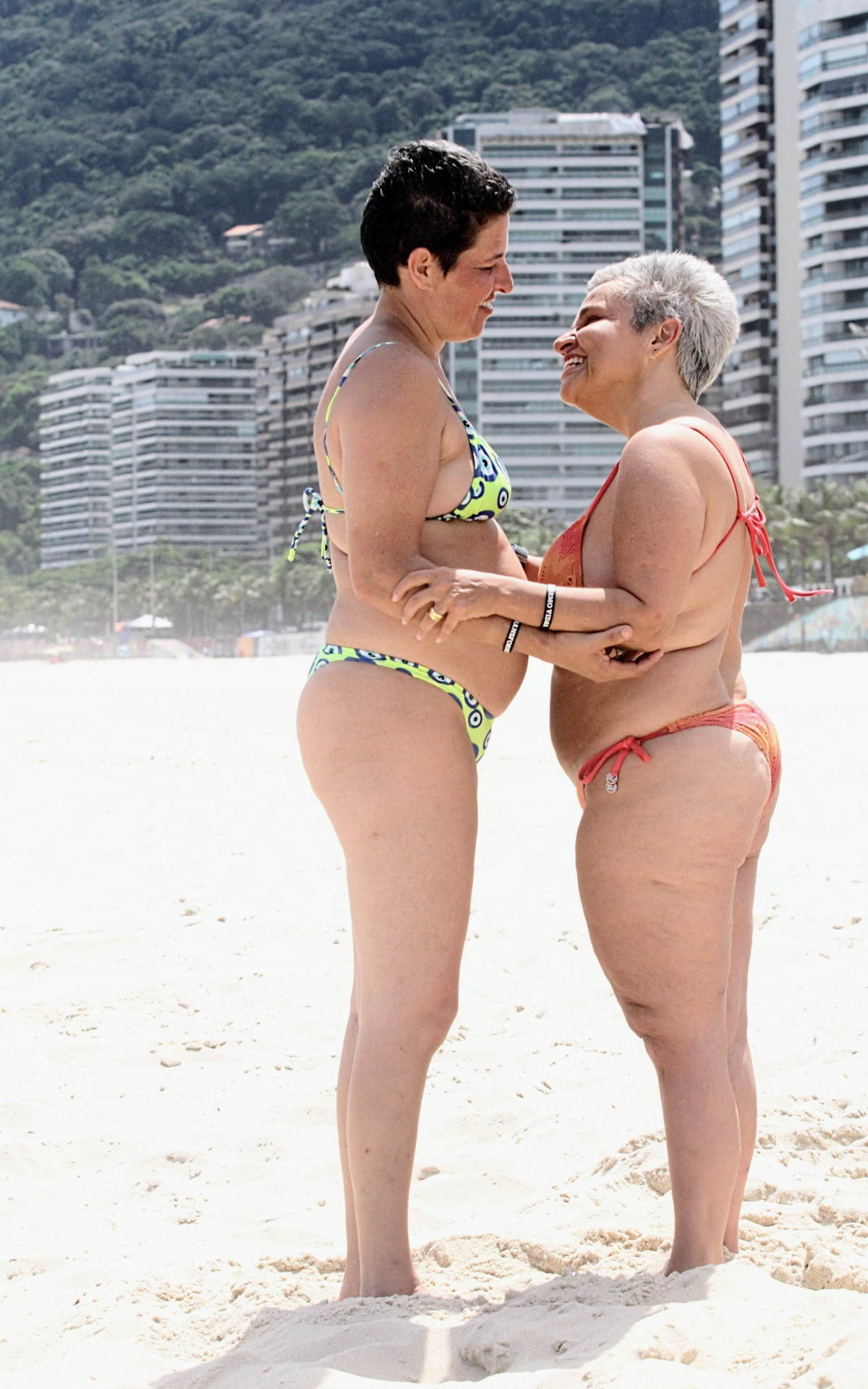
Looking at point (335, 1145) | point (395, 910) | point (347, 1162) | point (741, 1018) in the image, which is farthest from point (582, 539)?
point (335, 1145)

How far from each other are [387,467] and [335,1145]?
181 centimetres

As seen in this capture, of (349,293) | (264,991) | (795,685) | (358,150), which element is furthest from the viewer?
(358,150)

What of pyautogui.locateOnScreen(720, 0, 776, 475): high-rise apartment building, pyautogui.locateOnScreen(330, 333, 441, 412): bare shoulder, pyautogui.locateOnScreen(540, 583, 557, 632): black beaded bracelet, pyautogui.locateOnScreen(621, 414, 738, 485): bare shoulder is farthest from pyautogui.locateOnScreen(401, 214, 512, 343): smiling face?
pyautogui.locateOnScreen(720, 0, 776, 475): high-rise apartment building

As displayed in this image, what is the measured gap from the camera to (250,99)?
15412cm

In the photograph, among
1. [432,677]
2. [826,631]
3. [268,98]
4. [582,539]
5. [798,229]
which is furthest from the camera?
[268,98]

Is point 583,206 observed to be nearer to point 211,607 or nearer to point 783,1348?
point 211,607

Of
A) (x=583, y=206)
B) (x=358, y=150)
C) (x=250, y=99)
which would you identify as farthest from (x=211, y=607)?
(x=250, y=99)

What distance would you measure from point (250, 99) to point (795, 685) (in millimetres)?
148571

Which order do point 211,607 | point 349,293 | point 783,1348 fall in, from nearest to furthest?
point 783,1348, point 211,607, point 349,293

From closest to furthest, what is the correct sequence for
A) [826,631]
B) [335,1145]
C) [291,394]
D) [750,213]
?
[335,1145] → [826,631] → [750,213] → [291,394]

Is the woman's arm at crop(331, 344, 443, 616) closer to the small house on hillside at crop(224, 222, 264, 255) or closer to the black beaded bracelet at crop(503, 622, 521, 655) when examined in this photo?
the black beaded bracelet at crop(503, 622, 521, 655)

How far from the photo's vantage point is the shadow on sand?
2.01 m

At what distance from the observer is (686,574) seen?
2297 millimetres

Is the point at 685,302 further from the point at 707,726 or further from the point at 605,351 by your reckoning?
the point at 707,726
